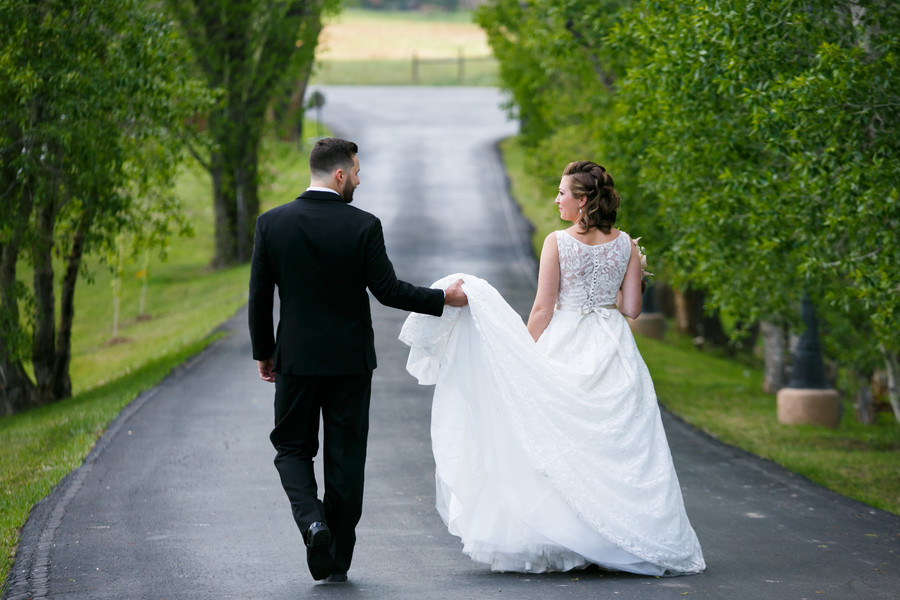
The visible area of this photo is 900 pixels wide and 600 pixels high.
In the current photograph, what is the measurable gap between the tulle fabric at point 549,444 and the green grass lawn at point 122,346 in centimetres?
270

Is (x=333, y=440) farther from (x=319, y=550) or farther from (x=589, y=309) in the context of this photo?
(x=589, y=309)

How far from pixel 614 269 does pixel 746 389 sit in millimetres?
15109

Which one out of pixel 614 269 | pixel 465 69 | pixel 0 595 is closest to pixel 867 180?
pixel 614 269

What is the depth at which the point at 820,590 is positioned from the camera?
6.44 meters

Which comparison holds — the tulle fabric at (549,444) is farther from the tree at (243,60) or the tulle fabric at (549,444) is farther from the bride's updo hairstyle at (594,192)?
the tree at (243,60)

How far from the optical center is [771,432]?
50.1 ft

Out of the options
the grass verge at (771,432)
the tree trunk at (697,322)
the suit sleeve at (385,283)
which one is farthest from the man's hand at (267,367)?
the tree trunk at (697,322)

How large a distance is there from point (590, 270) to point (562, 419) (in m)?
0.90

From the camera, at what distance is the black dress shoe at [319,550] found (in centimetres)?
596

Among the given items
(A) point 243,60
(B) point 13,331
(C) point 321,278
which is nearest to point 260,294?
(C) point 321,278

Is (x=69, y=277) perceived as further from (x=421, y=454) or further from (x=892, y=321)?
(x=892, y=321)

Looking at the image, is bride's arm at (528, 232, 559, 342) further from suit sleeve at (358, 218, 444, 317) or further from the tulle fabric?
suit sleeve at (358, 218, 444, 317)

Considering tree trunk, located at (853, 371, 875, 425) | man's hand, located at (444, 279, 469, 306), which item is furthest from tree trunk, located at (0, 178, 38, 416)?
tree trunk, located at (853, 371, 875, 425)

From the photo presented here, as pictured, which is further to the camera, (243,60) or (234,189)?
(234,189)
